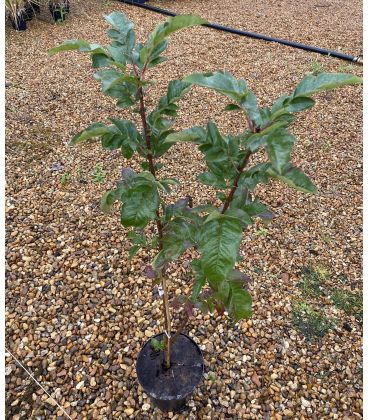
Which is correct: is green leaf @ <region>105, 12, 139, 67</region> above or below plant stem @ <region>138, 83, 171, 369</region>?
above

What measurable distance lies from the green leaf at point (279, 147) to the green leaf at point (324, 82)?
0.30 feet

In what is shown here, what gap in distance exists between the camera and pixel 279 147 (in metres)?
0.70

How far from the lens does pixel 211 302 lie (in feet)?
4.09

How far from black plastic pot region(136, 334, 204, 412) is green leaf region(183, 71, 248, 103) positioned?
1371 millimetres

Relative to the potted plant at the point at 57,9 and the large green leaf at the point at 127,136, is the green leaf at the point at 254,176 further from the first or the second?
the potted plant at the point at 57,9

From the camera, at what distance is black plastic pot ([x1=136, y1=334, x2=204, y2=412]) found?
5.46 ft

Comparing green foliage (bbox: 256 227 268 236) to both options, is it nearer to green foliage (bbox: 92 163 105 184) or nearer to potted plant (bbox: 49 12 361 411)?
green foliage (bbox: 92 163 105 184)

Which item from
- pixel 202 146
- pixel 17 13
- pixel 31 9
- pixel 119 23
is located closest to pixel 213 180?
pixel 202 146

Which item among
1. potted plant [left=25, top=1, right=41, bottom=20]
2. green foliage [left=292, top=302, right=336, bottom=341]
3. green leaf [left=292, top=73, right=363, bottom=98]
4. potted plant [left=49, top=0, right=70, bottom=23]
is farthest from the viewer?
potted plant [left=49, top=0, right=70, bottom=23]

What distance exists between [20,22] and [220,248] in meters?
5.41

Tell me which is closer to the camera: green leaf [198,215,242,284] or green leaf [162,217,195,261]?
green leaf [198,215,242,284]

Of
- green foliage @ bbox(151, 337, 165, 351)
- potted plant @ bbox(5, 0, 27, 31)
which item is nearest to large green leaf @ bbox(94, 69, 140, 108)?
green foliage @ bbox(151, 337, 165, 351)

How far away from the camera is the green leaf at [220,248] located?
78cm

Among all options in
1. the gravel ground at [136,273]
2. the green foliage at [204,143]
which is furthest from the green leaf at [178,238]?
the gravel ground at [136,273]
